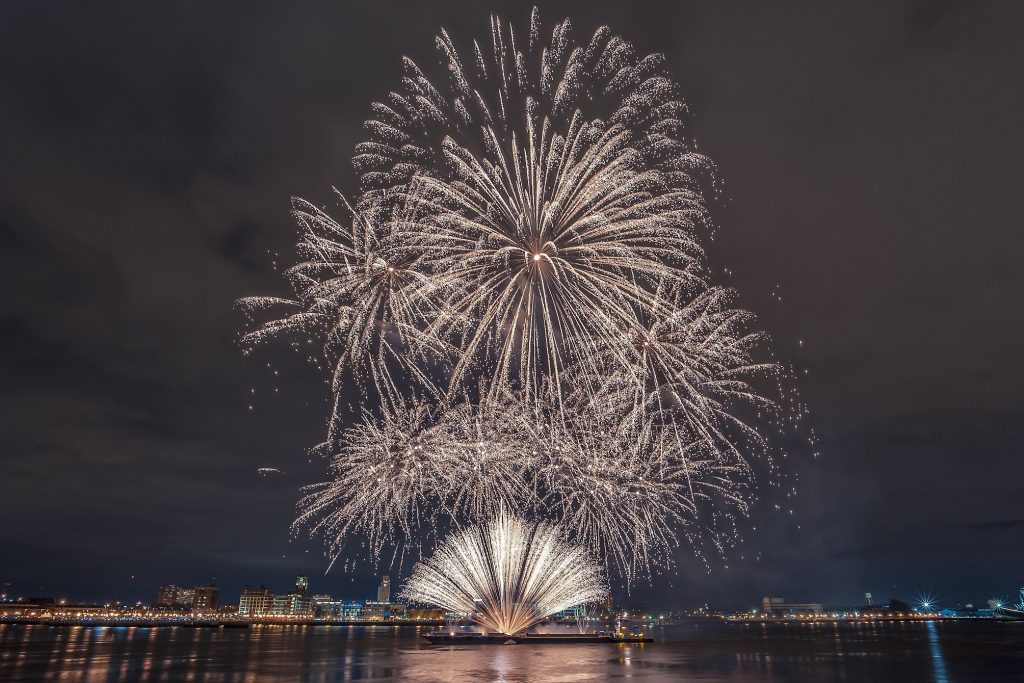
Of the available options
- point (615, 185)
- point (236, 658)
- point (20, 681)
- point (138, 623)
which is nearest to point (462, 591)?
point (236, 658)

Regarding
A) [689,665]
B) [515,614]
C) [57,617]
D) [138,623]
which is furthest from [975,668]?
[57,617]

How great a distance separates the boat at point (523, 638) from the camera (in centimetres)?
6956

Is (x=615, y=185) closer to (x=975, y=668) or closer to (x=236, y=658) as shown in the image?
(x=975, y=668)

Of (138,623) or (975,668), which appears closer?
(975,668)

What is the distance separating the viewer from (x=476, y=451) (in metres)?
30.1

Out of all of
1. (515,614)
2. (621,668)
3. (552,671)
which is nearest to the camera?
(552,671)

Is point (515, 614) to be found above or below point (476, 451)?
below

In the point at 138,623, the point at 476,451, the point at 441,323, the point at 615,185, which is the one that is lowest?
the point at 138,623

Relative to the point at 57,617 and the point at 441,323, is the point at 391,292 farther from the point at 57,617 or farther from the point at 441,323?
the point at 57,617

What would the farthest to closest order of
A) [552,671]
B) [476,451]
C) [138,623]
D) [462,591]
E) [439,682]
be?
[138,623], [462,591], [552,671], [439,682], [476,451]

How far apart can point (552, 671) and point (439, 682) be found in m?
9.35

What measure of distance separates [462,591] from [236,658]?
20.1 meters

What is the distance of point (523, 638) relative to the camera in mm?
70312

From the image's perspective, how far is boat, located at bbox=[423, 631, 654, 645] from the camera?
228ft
